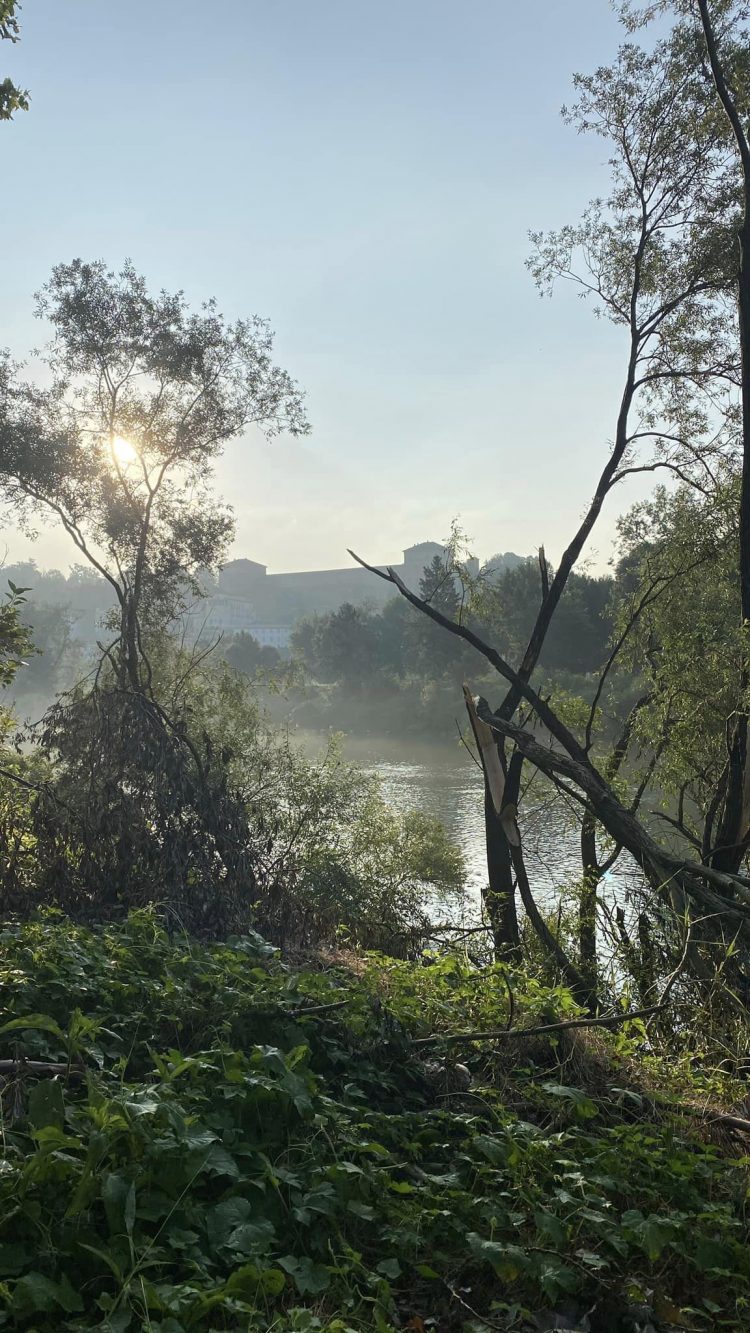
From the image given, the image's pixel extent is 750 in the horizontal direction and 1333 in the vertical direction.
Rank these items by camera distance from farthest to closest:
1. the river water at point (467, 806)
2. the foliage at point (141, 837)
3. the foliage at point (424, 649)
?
the foliage at point (424, 649), the river water at point (467, 806), the foliage at point (141, 837)

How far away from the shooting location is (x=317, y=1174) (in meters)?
2.52

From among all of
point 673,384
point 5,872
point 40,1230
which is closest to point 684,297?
point 673,384

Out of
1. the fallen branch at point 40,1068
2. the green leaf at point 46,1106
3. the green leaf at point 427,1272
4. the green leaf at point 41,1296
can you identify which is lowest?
the green leaf at point 427,1272

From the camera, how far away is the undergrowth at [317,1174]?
6.77 feet

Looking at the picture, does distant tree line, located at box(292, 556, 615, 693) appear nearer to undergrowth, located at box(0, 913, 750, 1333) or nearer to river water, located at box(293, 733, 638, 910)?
river water, located at box(293, 733, 638, 910)

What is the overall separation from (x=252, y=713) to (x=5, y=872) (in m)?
11.8

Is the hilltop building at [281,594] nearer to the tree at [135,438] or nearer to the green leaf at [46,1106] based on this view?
the tree at [135,438]

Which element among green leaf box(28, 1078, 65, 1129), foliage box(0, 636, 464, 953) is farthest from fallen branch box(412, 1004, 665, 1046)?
foliage box(0, 636, 464, 953)

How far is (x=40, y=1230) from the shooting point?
2072mm

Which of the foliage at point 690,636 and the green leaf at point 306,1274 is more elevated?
the foliage at point 690,636

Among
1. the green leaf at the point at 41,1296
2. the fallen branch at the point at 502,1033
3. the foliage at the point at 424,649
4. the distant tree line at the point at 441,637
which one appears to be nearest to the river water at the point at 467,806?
the foliage at the point at 424,649

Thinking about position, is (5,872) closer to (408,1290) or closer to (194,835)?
(194,835)

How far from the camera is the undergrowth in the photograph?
6.77 ft

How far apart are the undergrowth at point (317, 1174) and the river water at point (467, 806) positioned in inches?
153
